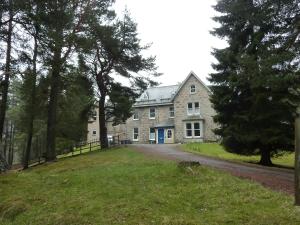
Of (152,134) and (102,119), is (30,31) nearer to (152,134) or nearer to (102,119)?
(102,119)

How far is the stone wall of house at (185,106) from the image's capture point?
45688 mm

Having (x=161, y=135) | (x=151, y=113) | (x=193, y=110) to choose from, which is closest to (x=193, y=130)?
(x=193, y=110)

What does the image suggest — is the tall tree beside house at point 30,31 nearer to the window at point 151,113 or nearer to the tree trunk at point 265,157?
the tree trunk at point 265,157

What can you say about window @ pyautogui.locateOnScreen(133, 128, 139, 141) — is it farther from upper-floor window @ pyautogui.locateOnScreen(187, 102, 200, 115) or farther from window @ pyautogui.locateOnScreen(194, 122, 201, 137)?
window @ pyautogui.locateOnScreen(194, 122, 201, 137)

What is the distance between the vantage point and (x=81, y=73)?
31344 millimetres

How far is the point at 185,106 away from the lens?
47.1 meters

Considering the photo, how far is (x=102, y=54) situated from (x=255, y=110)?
15.8 meters

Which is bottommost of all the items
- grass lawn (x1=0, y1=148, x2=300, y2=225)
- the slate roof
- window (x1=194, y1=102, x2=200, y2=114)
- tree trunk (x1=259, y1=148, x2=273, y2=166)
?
grass lawn (x1=0, y1=148, x2=300, y2=225)

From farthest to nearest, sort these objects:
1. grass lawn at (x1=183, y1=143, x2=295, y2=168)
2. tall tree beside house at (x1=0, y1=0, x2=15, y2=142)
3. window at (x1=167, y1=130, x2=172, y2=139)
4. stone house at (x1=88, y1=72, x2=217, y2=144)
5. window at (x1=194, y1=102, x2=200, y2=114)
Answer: window at (x1=167, y1=130, x2=172, y2=139)
window at (x1=194, y1=102, x2=200, y2=114)
stone house at (x1=88, y1=72, x2=217, y2=144)
grass lawn at (x1=183, y1=143, x2=295, y2=168)
tall tree beside house at (x1=0, y1=0, x2=15, y2=142)

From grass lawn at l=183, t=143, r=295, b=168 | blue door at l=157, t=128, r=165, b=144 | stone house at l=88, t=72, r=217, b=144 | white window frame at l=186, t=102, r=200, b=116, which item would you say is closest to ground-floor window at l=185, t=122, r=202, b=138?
stone house at l=88, t=72, r=217, b=144

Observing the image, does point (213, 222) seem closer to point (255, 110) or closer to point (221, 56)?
point (255, 110)

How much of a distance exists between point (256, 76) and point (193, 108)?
95.3 feet

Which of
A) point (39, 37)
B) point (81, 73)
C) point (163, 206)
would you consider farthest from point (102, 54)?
point (163, 206)

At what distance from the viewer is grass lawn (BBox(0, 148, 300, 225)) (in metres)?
8.91
